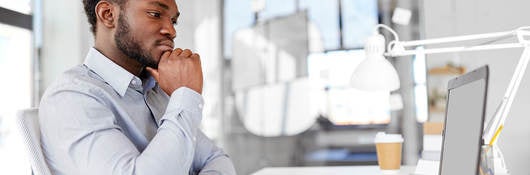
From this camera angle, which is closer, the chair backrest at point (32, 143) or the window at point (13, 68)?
the chair backrest at point (32, 143)

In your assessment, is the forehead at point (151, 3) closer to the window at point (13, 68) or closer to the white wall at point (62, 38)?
the window at point (13, 68)

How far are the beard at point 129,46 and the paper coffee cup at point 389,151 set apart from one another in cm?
102

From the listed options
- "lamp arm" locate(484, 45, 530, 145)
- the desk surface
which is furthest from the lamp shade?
"lamp arm" locate(484, 45, 530, 145)

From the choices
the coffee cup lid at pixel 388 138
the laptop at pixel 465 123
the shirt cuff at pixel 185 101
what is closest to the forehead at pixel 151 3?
the shirt cuff at pixel 185 101

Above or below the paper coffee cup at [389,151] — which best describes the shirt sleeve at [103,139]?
above

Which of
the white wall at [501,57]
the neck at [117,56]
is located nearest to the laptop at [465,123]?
the neck at [117,56]

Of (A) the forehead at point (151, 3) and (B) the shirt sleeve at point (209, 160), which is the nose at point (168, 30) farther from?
(B) the shirt sleeve at point (209, 160)

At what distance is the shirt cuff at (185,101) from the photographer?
3.79 ft

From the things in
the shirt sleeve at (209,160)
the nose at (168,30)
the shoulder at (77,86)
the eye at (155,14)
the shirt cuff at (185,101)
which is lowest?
the shirt sleeve at (209,160)

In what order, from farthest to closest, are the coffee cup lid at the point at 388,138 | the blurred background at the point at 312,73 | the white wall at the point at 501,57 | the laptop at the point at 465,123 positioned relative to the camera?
the blurred background at the point at 312,73
the white wall at the point at 501,57
the coffee cup lid at the point at 388,138
the laptop at the point at 465,123

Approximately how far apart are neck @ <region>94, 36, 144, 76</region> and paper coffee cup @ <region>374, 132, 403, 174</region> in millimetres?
1026

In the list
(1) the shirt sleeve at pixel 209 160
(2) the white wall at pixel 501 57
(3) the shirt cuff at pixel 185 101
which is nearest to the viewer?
(3) the shirt cuff at pixel 185 101

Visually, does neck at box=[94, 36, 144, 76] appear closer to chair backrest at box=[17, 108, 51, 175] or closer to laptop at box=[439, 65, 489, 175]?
chair backrest at box=[17, 108, 51, 175]

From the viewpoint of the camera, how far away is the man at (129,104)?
3.52ft
